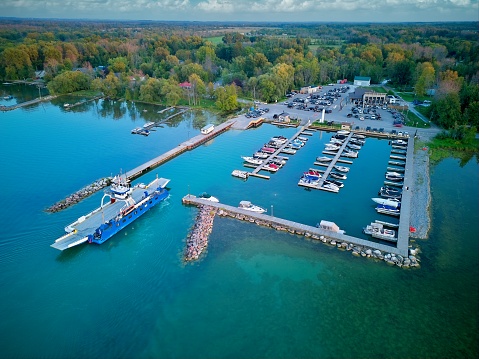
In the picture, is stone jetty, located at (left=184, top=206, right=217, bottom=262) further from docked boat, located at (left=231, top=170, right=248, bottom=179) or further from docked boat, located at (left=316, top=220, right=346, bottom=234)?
docked boat, located at (left=316, top=220, right=346, bottom=234)

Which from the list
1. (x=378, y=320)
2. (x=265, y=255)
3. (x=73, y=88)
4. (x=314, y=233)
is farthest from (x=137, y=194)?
(x=73, y=88)

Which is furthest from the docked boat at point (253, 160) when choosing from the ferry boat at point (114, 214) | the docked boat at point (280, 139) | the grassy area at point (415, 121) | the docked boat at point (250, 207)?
the grassy area at point (415, 121)

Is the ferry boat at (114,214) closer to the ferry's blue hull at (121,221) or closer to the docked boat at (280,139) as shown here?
the ferry's blue hull at (121,221)

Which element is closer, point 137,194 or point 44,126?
point 137,194

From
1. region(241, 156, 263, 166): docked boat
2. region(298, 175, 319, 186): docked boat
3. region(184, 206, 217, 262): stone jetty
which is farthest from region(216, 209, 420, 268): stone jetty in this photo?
region(241, 156, 263, 166): docked boat

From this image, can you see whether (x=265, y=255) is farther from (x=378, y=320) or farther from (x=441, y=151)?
(x=441, y=151)

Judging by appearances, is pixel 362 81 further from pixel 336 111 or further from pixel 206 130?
pixel 206 130
